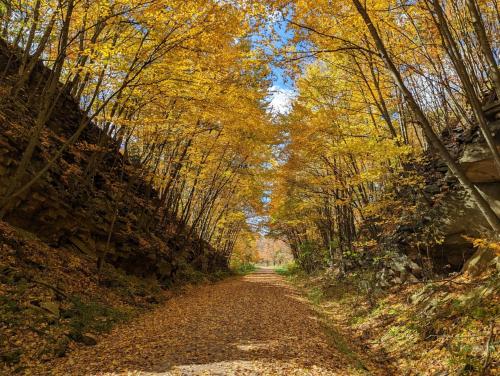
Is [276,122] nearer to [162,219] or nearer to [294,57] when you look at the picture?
[294,57]

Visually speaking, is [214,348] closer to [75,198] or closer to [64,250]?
[64,250]

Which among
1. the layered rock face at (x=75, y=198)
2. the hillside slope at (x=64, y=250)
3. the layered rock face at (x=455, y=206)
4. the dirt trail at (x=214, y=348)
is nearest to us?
the dirt trail at (x=214, y=348)

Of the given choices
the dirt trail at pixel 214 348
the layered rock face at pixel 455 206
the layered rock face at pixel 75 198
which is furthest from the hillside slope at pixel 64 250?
the layered rock face at pixel 455 206

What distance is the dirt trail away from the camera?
508cm

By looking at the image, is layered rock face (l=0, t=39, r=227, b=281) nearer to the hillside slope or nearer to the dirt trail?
the hillside slope

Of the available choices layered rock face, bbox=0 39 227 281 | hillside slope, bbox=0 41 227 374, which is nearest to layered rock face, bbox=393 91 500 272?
hillside slope, bbox=0 41 227 374

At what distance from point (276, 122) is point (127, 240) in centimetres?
777

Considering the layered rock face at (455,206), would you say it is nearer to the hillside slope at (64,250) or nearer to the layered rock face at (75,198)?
the hillside slope at (64,250)

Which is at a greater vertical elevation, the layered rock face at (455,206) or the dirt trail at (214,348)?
the layered rock face at (455,206)

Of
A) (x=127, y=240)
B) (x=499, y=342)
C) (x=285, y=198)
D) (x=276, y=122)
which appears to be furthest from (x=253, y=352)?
(x=285, y=198)

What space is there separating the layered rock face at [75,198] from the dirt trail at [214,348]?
340cm

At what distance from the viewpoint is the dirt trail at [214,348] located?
16.7 feet

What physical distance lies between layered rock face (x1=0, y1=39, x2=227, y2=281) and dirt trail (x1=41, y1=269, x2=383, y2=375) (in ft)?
11.1

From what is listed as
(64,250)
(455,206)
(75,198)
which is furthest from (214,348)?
(455,206)
